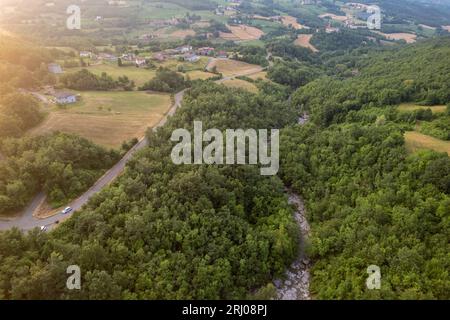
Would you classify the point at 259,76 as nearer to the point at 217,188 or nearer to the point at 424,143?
the point at 424,143

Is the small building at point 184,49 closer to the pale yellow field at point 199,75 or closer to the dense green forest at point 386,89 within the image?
the pale yellow field at point 199,75

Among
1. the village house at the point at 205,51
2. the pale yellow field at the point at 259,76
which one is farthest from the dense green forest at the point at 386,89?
the village house at the point at 205,51

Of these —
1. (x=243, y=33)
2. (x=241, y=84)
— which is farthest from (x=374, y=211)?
(x=243, y=33)

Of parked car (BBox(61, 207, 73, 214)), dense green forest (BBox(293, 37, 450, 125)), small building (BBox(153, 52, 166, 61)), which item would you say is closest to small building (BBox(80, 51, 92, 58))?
small building (BBox(153, 52, 166, 61))

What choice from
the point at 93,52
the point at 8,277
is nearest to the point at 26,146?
the point at 8,277

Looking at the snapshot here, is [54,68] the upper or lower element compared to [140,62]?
upper

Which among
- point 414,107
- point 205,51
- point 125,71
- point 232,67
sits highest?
point 205,51
